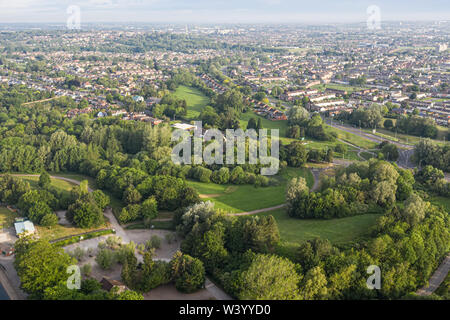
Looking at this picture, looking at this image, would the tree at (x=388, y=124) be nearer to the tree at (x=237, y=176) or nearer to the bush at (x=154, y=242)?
the tree at (x=237, y=176)

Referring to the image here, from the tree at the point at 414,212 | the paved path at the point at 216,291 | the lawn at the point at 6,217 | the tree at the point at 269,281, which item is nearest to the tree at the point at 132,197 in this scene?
the lawn at the point at 6,217

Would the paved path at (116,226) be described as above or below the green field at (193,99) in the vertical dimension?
below

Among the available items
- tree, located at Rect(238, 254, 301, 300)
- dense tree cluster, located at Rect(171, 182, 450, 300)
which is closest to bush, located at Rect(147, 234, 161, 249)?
dense tree cluster, located at Rect(171, 182, 450, 300)

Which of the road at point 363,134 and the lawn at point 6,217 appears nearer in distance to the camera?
the lawn at point 6,217

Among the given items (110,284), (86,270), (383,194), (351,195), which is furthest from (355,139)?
(110,284)

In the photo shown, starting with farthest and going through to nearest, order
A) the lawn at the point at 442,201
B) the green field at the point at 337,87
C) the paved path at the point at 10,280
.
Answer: the green field at the point at 337,87 < the lawn at the point at 442,201 < the paved path at the point at 10,280

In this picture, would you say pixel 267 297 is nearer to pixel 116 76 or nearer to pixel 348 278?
pixel 348 278
